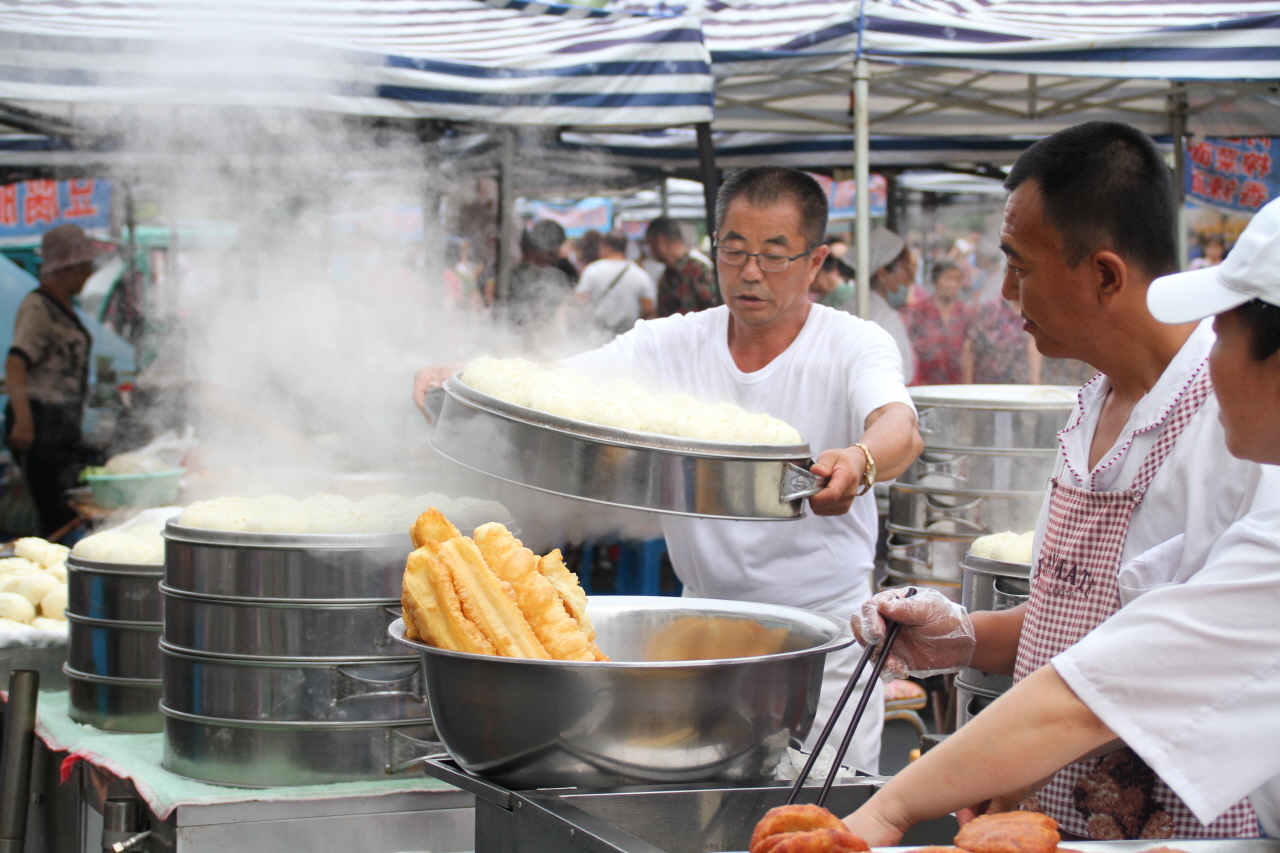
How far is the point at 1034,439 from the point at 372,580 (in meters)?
2.39

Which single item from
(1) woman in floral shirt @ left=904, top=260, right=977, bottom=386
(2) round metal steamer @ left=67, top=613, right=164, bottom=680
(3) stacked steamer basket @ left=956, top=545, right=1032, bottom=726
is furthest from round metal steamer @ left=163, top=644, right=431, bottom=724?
(1) woman in floral shirt @ left=904, top=260, right=977, bottom=386

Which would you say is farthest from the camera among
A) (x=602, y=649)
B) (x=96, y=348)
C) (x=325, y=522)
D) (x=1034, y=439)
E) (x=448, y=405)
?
(x=96, y=348)

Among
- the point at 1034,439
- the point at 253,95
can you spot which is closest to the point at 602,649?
the point at 1034,439

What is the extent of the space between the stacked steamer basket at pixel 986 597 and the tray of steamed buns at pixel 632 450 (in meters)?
0.95

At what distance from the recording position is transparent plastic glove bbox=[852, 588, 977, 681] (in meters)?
1.56

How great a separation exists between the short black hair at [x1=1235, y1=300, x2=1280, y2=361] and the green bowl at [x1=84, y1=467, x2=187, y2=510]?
369 cm

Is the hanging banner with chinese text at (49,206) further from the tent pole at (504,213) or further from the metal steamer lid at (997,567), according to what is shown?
the metal steamer lid at (997,567)

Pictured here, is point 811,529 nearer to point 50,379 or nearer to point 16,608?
point 16,608

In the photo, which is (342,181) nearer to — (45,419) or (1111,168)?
(45,419)

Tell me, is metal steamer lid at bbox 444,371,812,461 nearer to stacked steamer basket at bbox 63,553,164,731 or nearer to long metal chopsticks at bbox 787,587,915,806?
long metal chopsticks at bbox 787,587,915,806

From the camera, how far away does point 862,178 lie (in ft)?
16.6

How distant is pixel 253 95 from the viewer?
13.4ft

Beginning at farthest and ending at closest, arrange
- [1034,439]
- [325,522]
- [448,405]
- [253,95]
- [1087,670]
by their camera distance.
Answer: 1. [253,95]
2. [1034,439]
3. [325,522]
4. [448,405]
5. [1087,670]

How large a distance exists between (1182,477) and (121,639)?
2.36 metres
